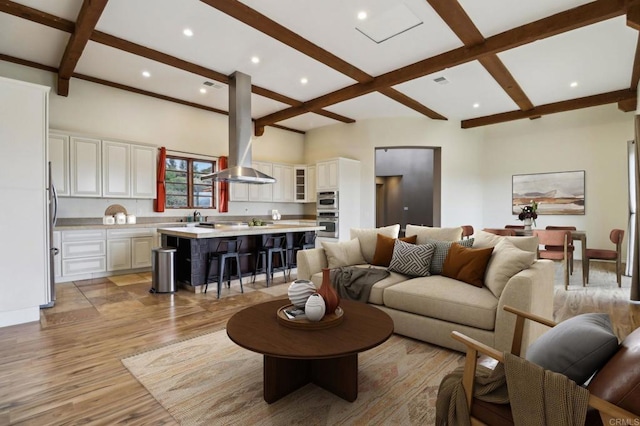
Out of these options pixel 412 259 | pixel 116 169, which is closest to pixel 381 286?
pixel 412 259

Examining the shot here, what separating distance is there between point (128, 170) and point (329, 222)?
4.24 metres

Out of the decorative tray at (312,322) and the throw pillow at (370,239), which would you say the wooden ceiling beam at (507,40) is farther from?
the decorative tray at (312,322)

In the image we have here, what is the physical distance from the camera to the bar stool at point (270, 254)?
16.4 ft

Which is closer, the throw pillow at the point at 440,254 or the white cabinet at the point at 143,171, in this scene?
the throw pillow at the point at 440,254

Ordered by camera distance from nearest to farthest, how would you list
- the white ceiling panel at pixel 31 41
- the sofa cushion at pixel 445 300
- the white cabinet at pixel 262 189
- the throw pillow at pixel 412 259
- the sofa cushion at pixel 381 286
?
the sofa cushion at pixel 445 300, the sofa cushion at pixel 381 286, the throw pillow at pixel 412 259, the white ceiling panel at pixel 31 41, the white cabinet at pixel 262 189

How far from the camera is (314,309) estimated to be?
1.96m

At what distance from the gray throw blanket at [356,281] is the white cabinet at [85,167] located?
445 centimetres

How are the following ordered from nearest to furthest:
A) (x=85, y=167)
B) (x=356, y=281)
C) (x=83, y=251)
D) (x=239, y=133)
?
1. (x=356, y=281)
2. (x=83, y=251)
3. (x=85, y=167)
4. (x=239, y=133)

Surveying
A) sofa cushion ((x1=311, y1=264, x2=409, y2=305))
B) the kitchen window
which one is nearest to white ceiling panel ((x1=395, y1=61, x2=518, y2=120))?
sofa cushion ((x1=311, y1=264, x2=409, y2=305))

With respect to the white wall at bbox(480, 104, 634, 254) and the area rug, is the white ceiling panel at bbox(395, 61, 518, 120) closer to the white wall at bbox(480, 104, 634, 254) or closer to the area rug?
the white wall at bbox(480, 104, 634, 254)

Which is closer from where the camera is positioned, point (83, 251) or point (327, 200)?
point (83, 251)

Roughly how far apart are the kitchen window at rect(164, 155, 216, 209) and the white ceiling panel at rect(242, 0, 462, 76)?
3.62m

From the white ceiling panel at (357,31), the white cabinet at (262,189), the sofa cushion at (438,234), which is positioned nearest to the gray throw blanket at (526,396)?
the sofa cushion at (438,234)

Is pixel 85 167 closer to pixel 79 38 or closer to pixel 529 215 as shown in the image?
pixel 79 38
